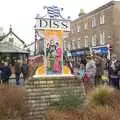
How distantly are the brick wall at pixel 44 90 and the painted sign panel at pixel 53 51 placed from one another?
15.7 inches

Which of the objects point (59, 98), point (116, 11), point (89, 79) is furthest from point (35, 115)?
point (116, 11)

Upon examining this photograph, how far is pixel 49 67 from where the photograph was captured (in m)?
13.7

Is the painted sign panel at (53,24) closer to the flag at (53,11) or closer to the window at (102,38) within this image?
the flag at (53,11)

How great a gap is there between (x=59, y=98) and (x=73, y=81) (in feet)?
4.52

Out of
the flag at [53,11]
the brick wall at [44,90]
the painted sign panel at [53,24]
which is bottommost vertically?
the brick wall at [44,90]

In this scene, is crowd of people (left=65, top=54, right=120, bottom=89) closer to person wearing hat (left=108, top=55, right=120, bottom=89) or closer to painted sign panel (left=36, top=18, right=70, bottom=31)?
person wearing hat (left=108, top=55, right=120, bottom=89)

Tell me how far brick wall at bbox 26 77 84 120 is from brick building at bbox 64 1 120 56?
126ft

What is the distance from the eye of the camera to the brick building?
52438 millimetres

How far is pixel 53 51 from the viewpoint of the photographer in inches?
545

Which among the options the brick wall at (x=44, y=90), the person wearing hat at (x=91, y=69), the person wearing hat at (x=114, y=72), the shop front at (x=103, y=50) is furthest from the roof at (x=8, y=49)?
the brick wall at (x=44, y=90)

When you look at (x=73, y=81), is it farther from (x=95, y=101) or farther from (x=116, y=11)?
(x=116, y=11)

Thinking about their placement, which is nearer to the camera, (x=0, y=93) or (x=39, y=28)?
(x=0, y=93)

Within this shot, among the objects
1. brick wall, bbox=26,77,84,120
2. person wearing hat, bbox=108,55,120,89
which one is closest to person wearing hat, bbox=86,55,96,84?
person wearing hat, bbox=108,55,120,89

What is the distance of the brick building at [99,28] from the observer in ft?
172
